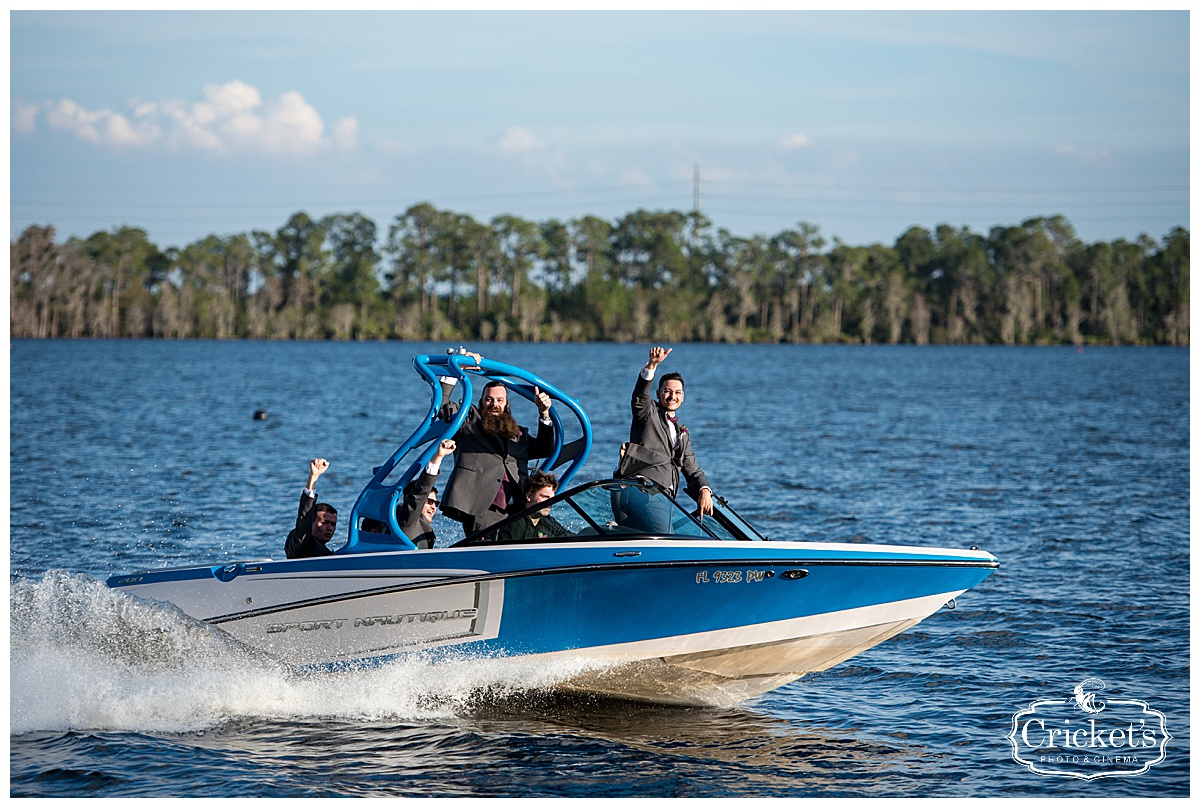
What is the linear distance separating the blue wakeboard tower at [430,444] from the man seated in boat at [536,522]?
638 mm

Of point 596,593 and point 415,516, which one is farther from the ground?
point 415,516

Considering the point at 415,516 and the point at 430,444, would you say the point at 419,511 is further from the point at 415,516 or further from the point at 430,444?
the point at 430,444

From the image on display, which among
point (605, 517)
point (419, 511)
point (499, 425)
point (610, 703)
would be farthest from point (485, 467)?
point (610, 703)

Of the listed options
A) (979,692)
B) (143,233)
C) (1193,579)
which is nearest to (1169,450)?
(1193,579)

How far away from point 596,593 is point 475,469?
1298 mm

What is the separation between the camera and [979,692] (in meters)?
10.3

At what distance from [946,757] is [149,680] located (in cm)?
602

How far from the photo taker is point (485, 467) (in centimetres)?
924

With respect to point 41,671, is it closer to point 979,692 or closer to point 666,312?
point 979,692

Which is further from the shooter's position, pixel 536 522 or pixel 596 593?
pixel 536 522

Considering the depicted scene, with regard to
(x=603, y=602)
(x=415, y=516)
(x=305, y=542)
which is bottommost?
(x=603, y=602)

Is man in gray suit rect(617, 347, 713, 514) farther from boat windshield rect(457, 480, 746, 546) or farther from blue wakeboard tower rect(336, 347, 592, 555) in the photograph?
blue wakeboard tower rect(336, 347, 592, 555)

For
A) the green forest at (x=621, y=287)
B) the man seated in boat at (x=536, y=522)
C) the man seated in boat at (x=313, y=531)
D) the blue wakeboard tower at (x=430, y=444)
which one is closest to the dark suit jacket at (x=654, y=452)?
the blue wakeboard tower at (x=430, y=444)

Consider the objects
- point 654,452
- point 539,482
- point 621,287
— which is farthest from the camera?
point 621,287
